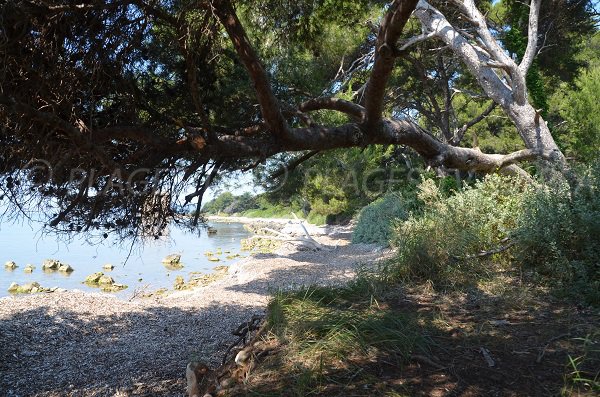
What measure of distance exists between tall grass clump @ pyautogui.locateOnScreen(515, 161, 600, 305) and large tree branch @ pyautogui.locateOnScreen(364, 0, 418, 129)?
207 centimetres

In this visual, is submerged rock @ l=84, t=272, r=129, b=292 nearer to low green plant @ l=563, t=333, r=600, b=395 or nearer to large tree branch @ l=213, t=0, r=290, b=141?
large tree branch @ l=213, t=0, r=290, b=141

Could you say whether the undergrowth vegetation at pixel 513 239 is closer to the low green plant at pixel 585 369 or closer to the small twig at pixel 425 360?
the low green plant at pixel 585 369

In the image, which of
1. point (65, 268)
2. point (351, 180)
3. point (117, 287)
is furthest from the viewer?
point (351, 180)

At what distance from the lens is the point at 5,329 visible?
5.95 meters

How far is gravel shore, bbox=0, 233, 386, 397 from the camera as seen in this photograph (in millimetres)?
4473

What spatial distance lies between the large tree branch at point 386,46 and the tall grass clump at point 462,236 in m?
1.86

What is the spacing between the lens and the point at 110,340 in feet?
19.6

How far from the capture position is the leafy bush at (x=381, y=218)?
45.5ft

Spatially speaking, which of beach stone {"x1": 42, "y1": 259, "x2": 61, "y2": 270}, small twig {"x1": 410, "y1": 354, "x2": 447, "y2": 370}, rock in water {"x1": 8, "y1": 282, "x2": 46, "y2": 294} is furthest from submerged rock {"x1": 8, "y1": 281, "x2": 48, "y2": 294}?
small twig {"x1": 410, "y1": 354, "x2": 447, "y2": 370}

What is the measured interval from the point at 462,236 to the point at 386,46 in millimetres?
2733

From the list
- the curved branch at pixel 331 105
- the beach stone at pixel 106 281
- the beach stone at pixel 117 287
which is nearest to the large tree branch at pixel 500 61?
the curved branch at pixel 331 105

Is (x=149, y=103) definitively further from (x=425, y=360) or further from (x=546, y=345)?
(x=546, y=345)

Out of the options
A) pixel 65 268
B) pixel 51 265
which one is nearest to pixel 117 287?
pixel 65 268

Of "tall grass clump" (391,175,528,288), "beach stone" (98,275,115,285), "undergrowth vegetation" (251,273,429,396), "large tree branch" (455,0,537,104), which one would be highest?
"large tree branch" (455,0,537,104)
